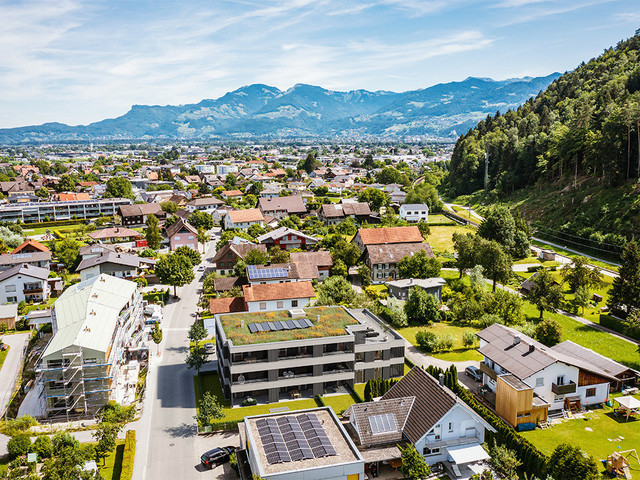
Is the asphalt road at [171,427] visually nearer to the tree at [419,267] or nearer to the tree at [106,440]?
the tree at [106,440]

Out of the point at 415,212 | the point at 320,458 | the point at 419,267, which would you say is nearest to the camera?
the point at 320,458

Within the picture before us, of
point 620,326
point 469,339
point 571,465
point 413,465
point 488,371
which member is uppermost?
point 571,465

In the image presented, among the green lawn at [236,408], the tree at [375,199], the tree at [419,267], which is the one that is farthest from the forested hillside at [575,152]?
the green lawn at [236,408]

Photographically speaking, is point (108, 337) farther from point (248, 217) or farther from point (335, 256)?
point (248, 217)

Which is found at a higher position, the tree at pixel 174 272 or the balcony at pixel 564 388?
the tree at pixel 174 272

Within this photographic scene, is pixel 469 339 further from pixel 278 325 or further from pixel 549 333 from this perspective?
pixel 278 325

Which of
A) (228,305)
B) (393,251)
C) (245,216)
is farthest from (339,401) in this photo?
(245,216)
